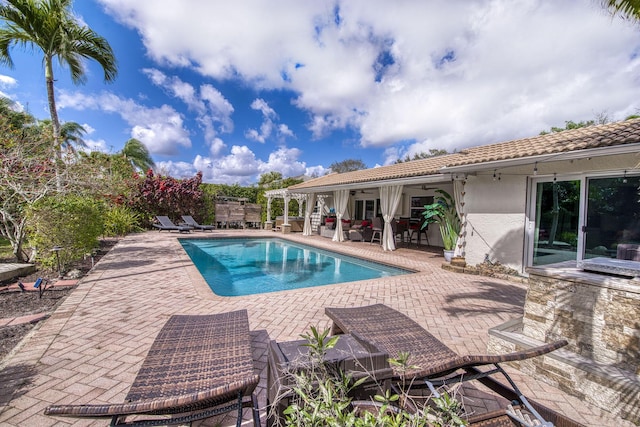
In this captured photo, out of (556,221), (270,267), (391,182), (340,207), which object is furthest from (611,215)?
(340,207)

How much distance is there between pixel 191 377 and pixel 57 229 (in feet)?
23.4

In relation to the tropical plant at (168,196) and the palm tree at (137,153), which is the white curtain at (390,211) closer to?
the tropical plant at (168,196)

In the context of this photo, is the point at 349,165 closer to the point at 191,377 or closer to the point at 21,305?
the point at 21,305

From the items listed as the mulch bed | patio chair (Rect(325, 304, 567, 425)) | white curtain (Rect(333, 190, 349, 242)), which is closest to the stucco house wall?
patio chair (Rect(325, 304, 567, 425))

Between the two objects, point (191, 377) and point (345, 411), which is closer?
point (345, 411)

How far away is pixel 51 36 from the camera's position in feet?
28.2

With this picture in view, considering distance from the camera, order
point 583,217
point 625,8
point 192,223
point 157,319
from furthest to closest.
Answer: point 192,223, point 583,217, point 625,8, point 157,319

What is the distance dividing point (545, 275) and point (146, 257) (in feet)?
31.7

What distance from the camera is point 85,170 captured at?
826 centimetres

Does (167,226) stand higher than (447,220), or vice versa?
(447,220)

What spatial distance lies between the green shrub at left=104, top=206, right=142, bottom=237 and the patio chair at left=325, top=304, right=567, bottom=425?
48.3 feet

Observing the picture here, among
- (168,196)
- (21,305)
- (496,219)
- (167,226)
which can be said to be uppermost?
(168,196)

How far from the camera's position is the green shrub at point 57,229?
626 cm

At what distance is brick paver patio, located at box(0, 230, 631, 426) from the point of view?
7.66 ft
